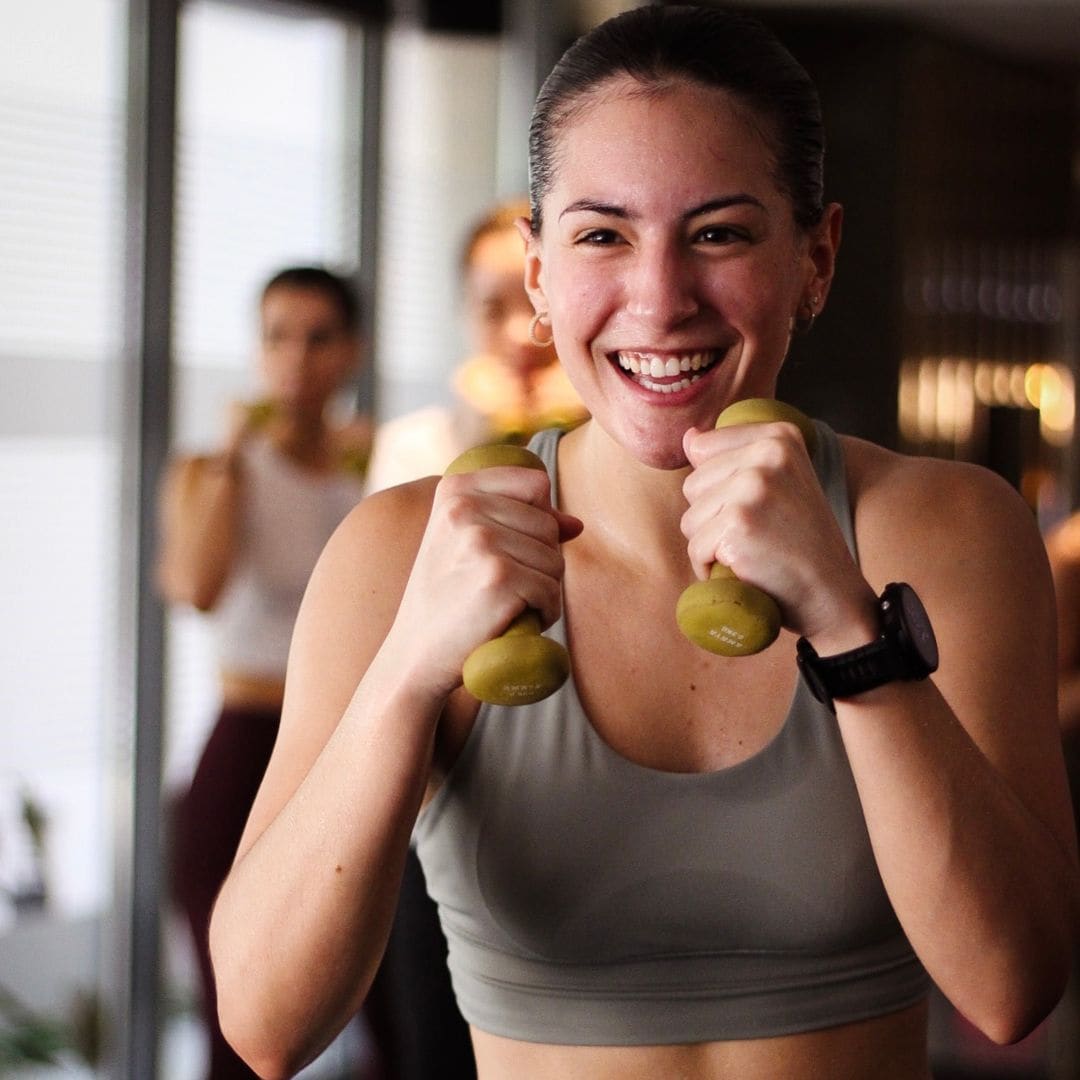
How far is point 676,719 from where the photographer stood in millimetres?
1107

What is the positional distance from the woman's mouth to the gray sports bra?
8.7 inches

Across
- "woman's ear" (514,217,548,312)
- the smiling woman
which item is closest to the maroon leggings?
the smiling woman

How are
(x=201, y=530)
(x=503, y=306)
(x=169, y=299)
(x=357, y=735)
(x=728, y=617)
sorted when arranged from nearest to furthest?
(x=728, y=617) < (x=357, y=735) < (x=503, y=306) < (x=201, y=530) < (x=169, y=299)

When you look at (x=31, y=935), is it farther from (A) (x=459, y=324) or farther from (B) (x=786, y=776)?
(B) (x=786, y=776)

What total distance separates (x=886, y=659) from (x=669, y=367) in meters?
0.24

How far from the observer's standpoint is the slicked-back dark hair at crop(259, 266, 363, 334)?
2941 mm

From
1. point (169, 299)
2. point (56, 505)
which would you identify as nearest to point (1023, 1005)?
point (56, 505)

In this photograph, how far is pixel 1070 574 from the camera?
2.72 meters

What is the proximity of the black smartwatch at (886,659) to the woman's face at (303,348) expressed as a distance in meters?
2.15

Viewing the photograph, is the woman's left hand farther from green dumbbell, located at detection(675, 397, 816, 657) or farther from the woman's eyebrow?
the woman's eyebrow

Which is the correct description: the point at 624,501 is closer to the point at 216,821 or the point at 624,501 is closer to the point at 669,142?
the point at 669,142

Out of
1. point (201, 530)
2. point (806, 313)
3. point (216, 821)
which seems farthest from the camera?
point (201, 530)

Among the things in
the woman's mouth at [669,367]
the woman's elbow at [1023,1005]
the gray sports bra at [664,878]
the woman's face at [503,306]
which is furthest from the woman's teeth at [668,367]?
the woman's face at [503,306]

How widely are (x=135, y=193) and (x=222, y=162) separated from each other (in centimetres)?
21
